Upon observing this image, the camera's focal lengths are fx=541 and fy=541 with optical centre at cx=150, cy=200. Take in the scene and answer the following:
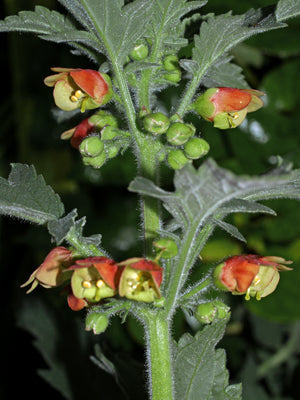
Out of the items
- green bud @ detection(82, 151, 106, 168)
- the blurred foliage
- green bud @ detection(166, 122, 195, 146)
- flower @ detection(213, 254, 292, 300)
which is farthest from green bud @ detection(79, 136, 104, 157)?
the blurred foliage

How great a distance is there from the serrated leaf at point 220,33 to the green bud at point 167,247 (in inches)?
15.1

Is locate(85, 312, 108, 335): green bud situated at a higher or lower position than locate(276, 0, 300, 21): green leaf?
lower

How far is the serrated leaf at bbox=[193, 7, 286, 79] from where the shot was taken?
1.12 metres

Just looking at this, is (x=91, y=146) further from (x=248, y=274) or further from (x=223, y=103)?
(x=248, y=274)

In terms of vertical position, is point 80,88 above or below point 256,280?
above

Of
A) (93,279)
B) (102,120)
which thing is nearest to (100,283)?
(93,279)

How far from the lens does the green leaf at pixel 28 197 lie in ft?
3.57

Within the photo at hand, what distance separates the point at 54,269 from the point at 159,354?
28 centimetres

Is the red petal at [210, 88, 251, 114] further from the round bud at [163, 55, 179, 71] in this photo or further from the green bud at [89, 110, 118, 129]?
the green bud at [89, 110, 118, 129]

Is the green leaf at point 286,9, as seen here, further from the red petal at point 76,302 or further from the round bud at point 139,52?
the red petal at point 76,302

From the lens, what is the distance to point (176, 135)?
1046 mm

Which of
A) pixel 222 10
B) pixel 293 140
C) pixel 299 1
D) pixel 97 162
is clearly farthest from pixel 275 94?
pixel 97 162

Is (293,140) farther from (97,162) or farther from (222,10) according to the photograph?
(97,162)

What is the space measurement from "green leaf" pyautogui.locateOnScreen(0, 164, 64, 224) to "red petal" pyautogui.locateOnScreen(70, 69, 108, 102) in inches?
8.0
